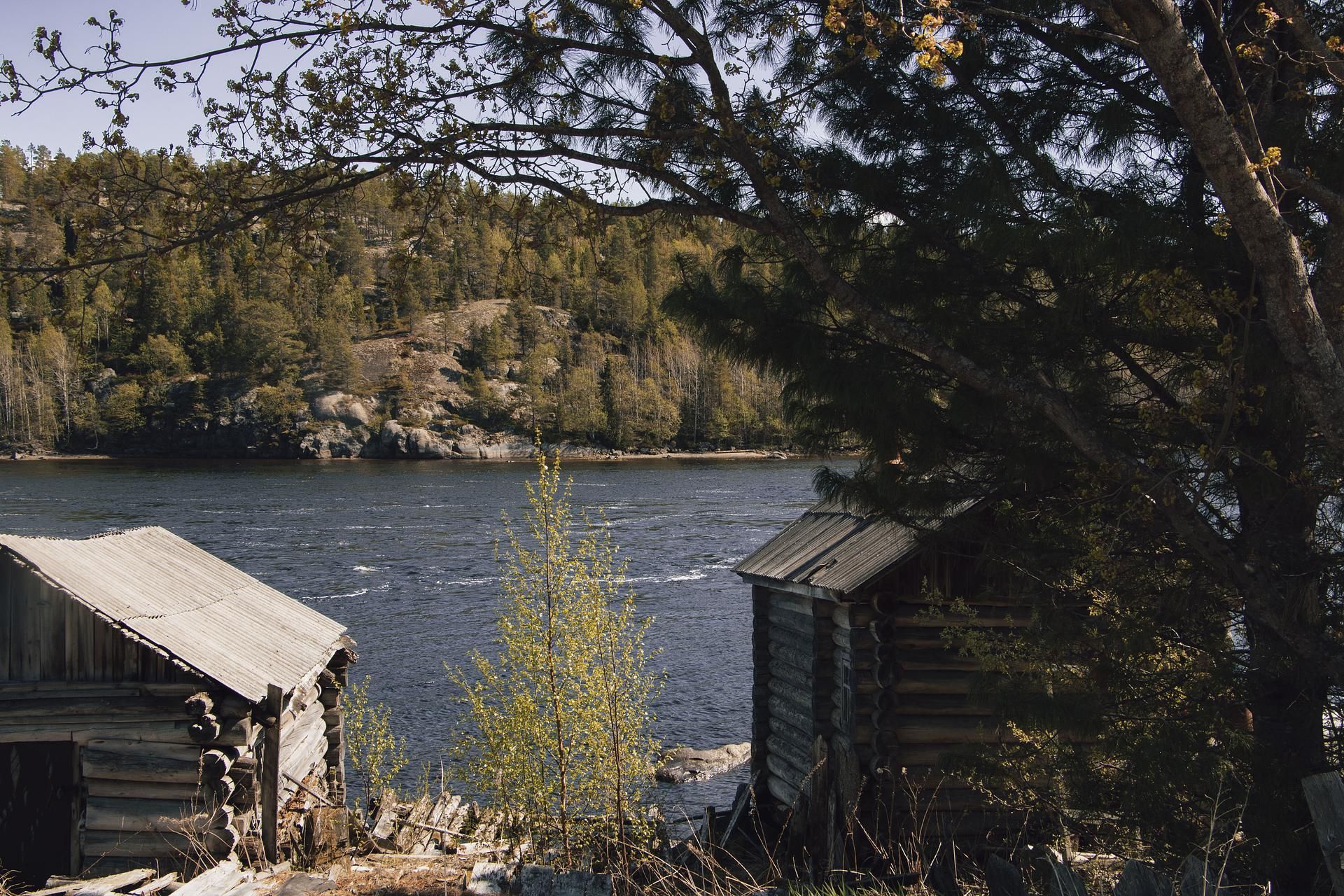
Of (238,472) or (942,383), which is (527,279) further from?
(238,472)

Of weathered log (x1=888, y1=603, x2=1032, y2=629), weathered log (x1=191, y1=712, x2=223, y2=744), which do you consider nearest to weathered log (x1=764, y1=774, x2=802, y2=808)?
weathered log (x1=888, y1=603, x2=1032, y2=629)

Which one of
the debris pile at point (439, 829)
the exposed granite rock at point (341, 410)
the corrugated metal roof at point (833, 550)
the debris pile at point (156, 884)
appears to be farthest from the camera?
the exposed granite rock at point (341, 410)

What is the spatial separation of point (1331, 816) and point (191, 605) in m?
10.9

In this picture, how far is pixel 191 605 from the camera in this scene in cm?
1173

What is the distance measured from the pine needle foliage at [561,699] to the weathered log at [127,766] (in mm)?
2734

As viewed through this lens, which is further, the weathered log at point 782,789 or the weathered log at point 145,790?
the weathered log at point 782,789

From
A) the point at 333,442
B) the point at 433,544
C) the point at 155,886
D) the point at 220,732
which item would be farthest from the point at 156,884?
the point at 333,442

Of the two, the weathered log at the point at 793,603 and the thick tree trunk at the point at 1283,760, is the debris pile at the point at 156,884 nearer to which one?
the weathered log at the point at 793,603

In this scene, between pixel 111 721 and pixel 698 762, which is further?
pixel 698 762

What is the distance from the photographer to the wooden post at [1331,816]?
3697mm

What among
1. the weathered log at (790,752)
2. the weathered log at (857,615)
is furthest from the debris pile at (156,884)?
the weathered log at (857,615)

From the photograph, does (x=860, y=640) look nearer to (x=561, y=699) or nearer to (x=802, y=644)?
A: (x=802, y=644)

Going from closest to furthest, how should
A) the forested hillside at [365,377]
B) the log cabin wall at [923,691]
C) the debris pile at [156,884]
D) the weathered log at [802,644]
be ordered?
the debris pile at [156,884] → the log cabin wall at [923,691] → the weathered log at [802,644] → the forested hillside at [365,377]

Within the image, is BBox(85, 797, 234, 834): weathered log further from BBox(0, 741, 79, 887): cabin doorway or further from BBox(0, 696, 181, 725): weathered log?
BBox(0, 696, 181, 725): weathered log
